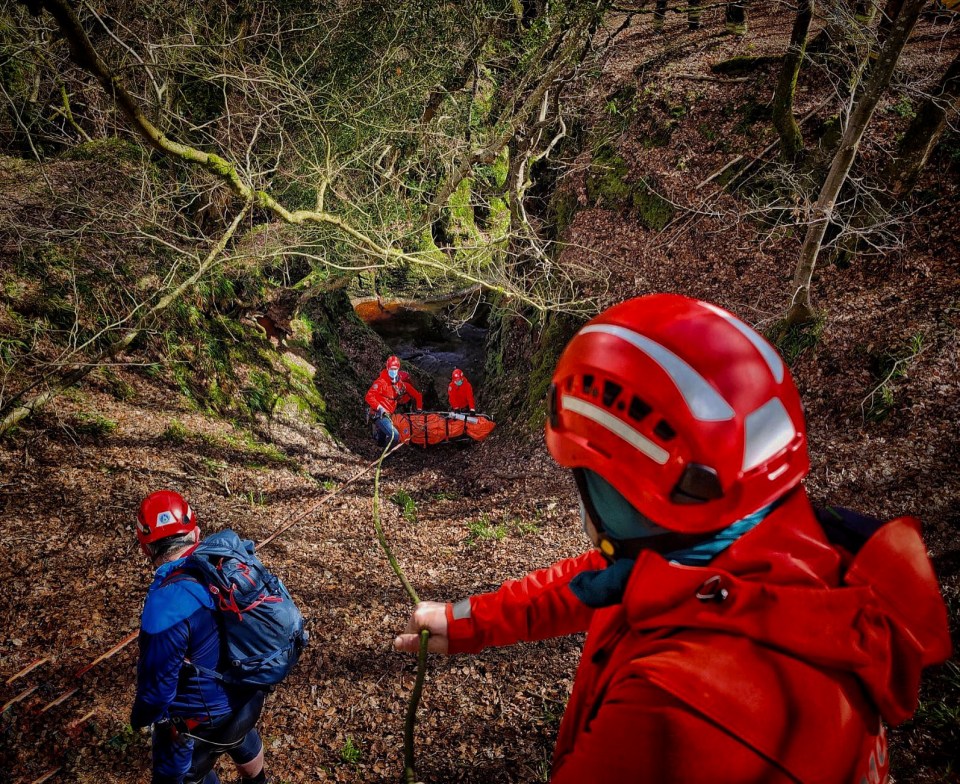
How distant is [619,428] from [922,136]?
840cm

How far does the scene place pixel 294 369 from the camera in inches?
469

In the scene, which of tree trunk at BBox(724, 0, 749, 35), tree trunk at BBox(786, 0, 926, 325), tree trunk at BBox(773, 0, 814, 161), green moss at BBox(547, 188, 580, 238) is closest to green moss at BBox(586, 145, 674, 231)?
green moss at BBox(547, 188, 580, 238)

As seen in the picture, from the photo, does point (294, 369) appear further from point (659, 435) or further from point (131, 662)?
point (659, 435)

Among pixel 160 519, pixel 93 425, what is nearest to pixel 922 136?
pixel 160 519

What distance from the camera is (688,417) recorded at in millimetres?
1206

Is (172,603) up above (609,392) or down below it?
below

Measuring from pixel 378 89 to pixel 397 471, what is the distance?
7.09 metres

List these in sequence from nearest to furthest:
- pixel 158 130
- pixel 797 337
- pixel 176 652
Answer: pixel 176 652 → pixel 158 130 → pixel 797 337

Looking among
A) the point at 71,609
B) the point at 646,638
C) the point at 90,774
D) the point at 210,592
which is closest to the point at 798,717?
the point at 646,638

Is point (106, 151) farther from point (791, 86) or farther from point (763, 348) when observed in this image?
point (791, 86)

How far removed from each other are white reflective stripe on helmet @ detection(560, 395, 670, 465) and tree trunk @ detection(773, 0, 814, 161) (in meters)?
Result: 7.66

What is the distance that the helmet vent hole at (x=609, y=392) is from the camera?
1.33 m

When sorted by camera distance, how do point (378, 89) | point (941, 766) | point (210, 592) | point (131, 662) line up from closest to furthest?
1. point (210, 592)
2. point (941, 766)
3. point (131, 662)
4. point (378, 89)

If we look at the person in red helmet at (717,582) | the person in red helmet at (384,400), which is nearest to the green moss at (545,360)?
the person in red helmet at (384,400)
